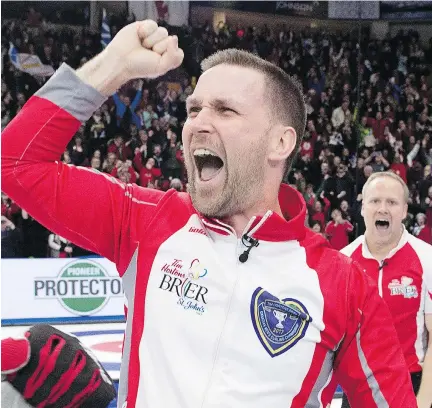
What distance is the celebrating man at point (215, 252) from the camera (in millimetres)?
1444

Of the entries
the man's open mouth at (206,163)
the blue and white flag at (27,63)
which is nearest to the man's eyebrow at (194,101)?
the man's open mouth at (206,163)

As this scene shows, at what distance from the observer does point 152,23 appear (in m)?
1.42

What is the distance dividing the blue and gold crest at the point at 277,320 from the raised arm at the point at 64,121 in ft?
1.48

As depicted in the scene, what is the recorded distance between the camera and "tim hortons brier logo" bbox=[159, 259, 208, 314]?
156cm

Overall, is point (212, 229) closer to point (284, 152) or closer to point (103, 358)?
point (284, 152)

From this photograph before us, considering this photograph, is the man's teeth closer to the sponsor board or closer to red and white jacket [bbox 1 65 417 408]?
red and white jacket [bbox 1 65 417 408]

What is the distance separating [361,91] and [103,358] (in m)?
11.1

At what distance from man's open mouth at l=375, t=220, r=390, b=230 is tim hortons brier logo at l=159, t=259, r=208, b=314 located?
1.86 meters

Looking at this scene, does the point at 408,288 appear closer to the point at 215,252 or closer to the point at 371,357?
the point at 371,357

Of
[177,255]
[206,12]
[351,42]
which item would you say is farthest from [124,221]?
[351,42]

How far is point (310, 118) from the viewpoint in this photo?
14812 millimetres

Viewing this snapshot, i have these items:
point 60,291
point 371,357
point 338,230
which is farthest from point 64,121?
point 338,230

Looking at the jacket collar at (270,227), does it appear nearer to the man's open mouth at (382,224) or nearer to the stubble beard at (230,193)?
the stubble beard at (230,193)

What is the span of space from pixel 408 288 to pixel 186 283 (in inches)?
76.3
